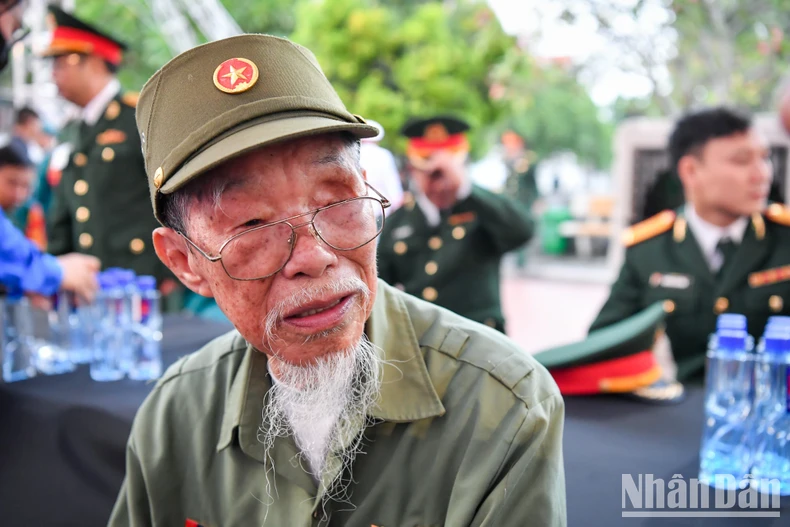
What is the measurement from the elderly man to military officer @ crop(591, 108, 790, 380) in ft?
6.65

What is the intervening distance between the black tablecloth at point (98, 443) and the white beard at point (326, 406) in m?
0.61

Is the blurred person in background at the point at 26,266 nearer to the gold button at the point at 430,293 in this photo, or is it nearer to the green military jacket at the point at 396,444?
the green military jacket at the point at 396,444

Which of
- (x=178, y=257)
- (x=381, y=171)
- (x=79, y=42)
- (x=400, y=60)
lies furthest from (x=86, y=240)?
(x=400, y=60)

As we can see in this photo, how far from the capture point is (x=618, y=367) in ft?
7.51

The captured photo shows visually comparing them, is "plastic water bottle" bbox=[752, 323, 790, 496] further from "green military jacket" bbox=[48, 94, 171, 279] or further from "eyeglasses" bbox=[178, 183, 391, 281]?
"green military jacket" bbox=[48, 94, 171, 279]

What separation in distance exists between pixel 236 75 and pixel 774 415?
1451 mm

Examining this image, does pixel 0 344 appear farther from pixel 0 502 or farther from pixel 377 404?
pixel 377 404

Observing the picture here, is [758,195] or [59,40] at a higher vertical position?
[59,40]

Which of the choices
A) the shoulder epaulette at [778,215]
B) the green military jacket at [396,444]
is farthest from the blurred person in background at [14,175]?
the shoulder epaulette at [778,215]

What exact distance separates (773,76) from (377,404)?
734 cm

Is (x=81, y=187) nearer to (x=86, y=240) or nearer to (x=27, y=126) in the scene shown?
(x=86, y=240)

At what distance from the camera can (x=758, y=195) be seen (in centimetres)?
297

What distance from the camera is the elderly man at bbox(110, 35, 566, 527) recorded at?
1.27m

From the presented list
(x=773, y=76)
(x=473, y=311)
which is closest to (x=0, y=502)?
(x=473, y=311)
